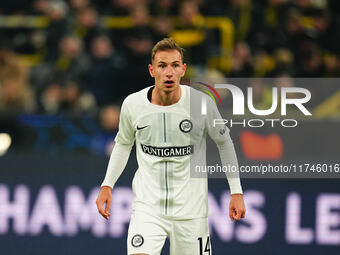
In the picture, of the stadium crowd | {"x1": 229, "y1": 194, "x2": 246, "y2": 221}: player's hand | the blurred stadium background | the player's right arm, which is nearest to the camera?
{"x1": 229, "y1": 194, "x2": 246, "y2": 221}: player's hand

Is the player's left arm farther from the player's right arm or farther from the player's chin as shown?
the player's right arm

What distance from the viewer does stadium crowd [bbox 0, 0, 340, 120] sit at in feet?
31.9

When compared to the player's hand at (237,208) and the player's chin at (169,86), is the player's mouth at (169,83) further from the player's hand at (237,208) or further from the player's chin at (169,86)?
the player's hand at (237,208)

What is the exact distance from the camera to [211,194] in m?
8.38

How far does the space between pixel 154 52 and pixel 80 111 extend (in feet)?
10.3

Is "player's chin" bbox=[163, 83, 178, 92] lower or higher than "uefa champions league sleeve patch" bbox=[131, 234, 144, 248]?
higher

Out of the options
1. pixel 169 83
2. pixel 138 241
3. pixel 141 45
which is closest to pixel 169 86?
pixel 169 83

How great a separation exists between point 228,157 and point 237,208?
0.37m

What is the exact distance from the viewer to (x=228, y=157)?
601cm

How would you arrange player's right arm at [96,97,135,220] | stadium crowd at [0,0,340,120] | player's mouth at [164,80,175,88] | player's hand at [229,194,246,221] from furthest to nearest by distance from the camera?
stadium crowd at [0,0,340,120], player's right arm at [96,97,135,220], player's hand at [229,194,246,221], player's mouth at [164,80,175,88]

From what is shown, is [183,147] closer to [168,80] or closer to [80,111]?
[168,80]

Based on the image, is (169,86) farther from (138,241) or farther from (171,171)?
(138,241)

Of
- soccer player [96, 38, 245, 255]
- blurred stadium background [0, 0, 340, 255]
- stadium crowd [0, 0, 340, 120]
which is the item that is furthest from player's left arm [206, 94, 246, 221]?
stadium crowd [0, 0, 340, 120]

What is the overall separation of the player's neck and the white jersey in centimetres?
3
